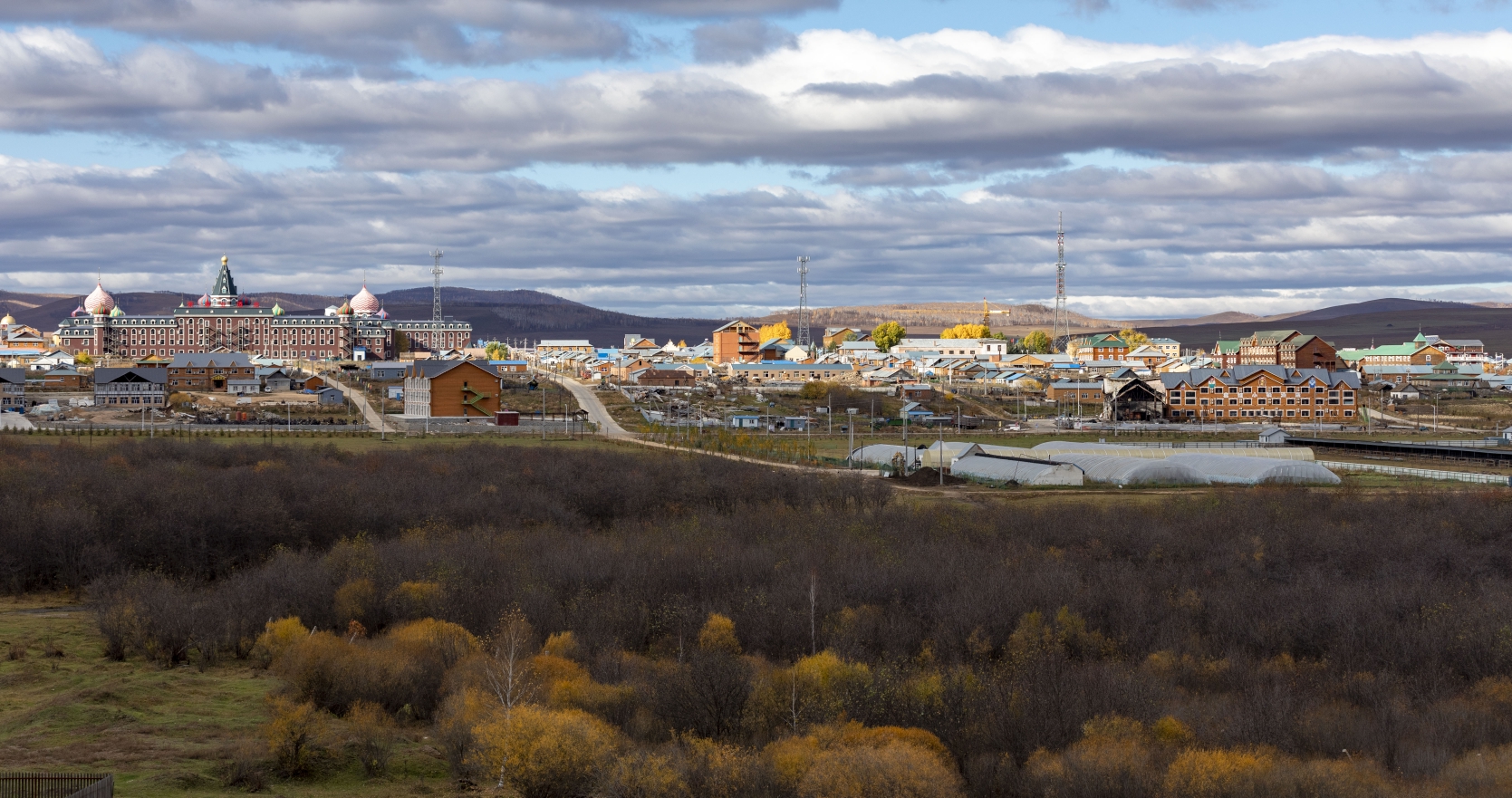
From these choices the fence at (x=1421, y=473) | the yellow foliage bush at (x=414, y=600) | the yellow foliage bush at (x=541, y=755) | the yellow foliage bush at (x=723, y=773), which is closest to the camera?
the yellow foliage bush at (x=723, y=773)

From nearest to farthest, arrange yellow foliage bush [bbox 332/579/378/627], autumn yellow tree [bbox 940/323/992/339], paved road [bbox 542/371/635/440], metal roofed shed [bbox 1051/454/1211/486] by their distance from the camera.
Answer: yellow foliage bush [bbox 332/579/378/627] → metal roofed shed [bbox 1051/454/1211/486] → paved road [bbox 542/371/635/440] → autumn yellow tree [bbox 940/323/992/339]

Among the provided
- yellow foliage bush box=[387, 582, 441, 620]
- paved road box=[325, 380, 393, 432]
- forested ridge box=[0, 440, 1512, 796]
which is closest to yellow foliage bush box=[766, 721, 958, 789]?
forested ridge box=[0, 440, 1512, 796]

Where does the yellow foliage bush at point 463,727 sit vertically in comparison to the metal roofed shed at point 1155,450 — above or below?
below

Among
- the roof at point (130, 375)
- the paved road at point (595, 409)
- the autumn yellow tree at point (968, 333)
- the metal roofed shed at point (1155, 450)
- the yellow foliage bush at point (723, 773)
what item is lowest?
the yellow foliage bush at point (723, 773)

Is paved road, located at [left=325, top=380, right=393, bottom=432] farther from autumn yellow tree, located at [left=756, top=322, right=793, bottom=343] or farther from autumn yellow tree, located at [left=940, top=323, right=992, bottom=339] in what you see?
autumn yellow tree, located at [left=940, top=323, right=992, bottom=339]

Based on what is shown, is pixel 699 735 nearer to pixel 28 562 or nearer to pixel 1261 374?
pixel 28 562

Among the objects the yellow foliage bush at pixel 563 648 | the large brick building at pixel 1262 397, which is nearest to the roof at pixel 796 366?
the large brick building at pixel 1262 397

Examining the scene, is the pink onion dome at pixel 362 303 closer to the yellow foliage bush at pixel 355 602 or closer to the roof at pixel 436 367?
the roof at pixel 436 367
